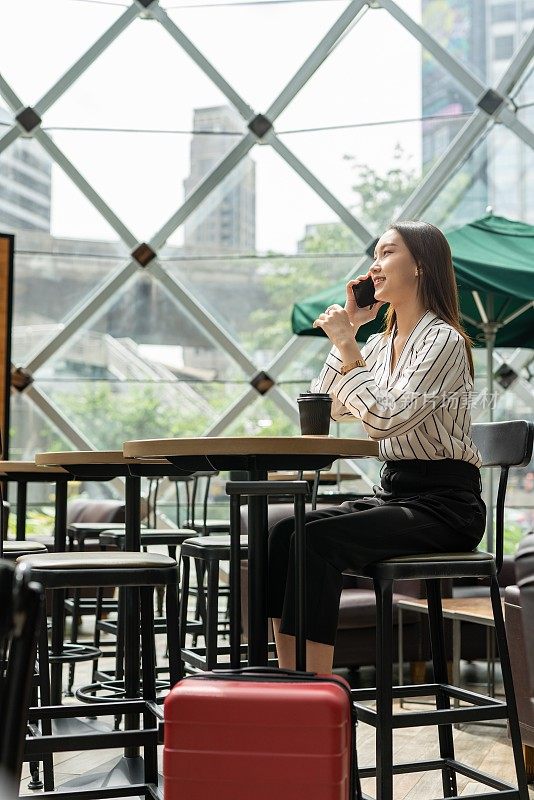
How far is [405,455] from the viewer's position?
2150 mm

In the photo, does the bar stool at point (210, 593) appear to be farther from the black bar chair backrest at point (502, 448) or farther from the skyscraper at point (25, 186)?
the skyscraper at point (25, 186)

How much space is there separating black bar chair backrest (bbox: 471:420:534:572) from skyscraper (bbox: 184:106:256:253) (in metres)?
4.49

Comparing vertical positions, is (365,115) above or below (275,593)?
above

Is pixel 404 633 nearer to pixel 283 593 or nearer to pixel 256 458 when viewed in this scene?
pixel 283 593

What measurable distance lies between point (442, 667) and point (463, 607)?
1341mm

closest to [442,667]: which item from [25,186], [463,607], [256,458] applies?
[256,458]

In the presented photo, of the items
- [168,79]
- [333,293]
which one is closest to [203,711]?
[333,293]

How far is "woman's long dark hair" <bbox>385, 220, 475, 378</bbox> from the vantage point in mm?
2281

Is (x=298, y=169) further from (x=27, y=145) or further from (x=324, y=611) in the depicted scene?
(x=324, y=611)

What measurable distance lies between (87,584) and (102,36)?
17.5 feet

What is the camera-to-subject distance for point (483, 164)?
20.9 ft

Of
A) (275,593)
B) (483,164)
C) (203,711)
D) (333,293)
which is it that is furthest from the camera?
(483,164)

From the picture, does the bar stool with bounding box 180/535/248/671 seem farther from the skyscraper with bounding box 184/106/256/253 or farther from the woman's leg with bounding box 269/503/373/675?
the skyscraper with bounding box 184/106/256/253

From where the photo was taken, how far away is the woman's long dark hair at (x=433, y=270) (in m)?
2.28
